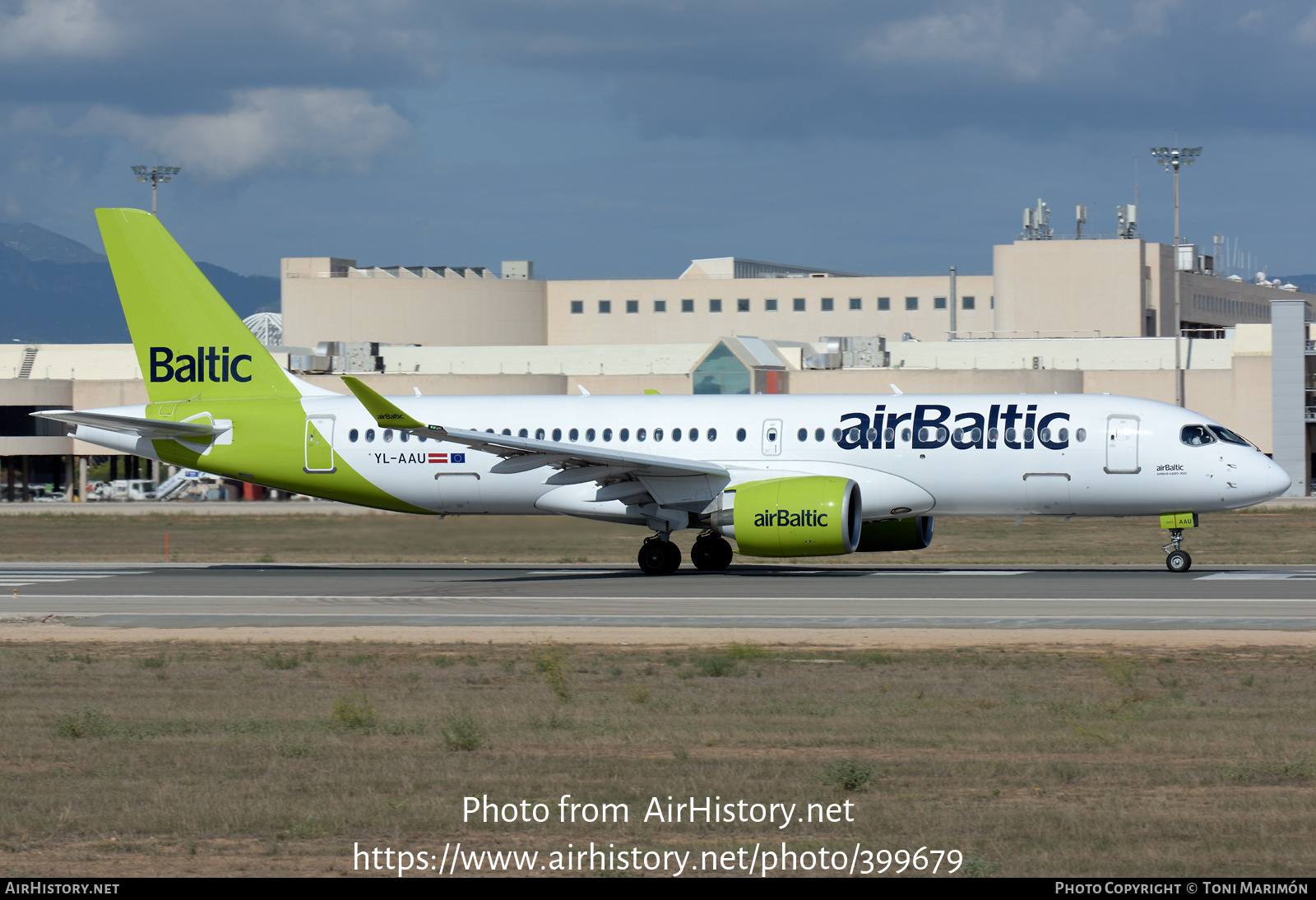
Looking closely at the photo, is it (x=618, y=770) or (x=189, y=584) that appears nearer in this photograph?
(x=618, y=770)

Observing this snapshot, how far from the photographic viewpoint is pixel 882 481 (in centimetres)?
3189

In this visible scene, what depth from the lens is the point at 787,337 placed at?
130m

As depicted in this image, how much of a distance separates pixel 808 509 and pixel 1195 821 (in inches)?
767

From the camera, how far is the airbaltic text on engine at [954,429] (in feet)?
104

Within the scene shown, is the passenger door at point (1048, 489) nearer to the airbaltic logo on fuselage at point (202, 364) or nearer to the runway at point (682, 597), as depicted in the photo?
the runway at point (682, 597)

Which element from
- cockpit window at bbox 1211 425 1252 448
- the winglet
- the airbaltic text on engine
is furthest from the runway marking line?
cockpit window at bbox 1211 425 1252 448

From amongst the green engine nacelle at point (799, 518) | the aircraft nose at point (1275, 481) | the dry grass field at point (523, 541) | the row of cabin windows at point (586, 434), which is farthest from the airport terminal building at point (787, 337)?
the aircraft nose at point (1275, 481)

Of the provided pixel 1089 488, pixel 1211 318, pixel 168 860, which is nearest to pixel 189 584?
pixel 1089 488

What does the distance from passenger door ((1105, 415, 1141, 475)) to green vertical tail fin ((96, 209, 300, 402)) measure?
62.9ft

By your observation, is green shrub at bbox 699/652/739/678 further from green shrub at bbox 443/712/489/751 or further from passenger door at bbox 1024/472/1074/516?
passenger door at bbox 1024/472/1074/516

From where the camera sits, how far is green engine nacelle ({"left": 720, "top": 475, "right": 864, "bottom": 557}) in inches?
1166

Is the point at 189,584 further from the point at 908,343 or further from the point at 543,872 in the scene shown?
the point at 908,343

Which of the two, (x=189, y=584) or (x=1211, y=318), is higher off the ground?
(x=1211, y=318)

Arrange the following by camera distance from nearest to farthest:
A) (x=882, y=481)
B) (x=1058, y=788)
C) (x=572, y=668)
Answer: (x=1058, y=788), (x=572, y=668), (x=882, y=481)
